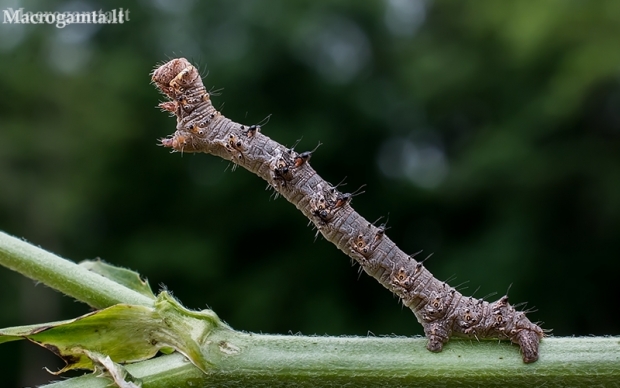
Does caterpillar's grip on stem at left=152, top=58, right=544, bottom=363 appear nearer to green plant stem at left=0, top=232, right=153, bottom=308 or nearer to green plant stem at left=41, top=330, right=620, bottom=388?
green plant stem at left=41, top=330, right=620, bottom=388

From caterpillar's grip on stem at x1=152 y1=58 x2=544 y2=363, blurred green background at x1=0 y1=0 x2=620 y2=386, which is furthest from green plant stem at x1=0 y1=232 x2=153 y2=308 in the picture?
blurred green background at x1=0 y1=0 x2=620 y2=386

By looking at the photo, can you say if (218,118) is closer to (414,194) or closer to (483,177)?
(483,177)

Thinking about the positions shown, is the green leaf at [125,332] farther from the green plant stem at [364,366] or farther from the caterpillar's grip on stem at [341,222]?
the caterpillar's grip on stem at [341,222]

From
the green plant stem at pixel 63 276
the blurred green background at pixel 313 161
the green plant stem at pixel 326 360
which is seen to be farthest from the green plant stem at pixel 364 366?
the blurred green background at pixel 313 161

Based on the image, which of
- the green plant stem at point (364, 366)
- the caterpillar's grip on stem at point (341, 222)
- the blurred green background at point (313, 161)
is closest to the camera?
the green plant stem at point (364, 366)

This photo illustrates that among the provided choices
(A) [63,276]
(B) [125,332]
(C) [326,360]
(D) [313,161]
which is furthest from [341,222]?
(D) [313,161]
